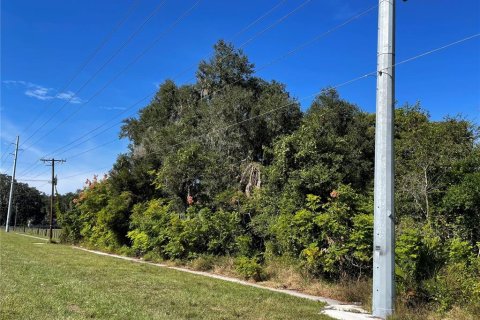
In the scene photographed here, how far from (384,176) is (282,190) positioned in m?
8.08

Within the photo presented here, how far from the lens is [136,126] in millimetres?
42750

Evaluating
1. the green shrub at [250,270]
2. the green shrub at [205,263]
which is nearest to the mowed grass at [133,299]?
the green shrub at [250,270]

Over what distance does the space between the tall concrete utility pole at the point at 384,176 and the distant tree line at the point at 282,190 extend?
840 mm

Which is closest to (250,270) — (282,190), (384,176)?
(282,190)

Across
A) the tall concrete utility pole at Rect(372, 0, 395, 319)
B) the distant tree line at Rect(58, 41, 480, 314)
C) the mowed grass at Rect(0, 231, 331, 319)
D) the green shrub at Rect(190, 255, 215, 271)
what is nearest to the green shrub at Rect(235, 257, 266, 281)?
the distant tree line at Rect(58, 41, 480, 314)

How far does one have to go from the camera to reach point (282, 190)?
57.1 feet

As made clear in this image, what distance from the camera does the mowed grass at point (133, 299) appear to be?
8312 millimetres

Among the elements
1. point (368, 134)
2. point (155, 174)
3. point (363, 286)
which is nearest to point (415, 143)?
point (368, 134)

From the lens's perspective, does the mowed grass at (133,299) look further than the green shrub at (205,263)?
No

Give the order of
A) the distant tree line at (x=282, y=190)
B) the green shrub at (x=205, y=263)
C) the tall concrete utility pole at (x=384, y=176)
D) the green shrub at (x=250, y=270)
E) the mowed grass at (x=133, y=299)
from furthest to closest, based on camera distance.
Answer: the green shrub at (x=205, y=263) < the green shrub at (x=250, y=270) < the distant tree line at (x=282, y=190) < the tall concrete utility pole at (x=384, y=176) < the mowed grass at (x=133, y=299)

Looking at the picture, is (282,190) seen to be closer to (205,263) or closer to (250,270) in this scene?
(250,270)

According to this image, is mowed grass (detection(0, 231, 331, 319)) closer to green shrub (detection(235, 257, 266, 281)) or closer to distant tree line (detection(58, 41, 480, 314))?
green shrub (detection(235, 257, 266, 281))

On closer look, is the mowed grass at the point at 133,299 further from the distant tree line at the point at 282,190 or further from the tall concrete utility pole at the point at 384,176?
the distant tree line at the point at 282,190

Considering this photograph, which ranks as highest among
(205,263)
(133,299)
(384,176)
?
(384,176)
